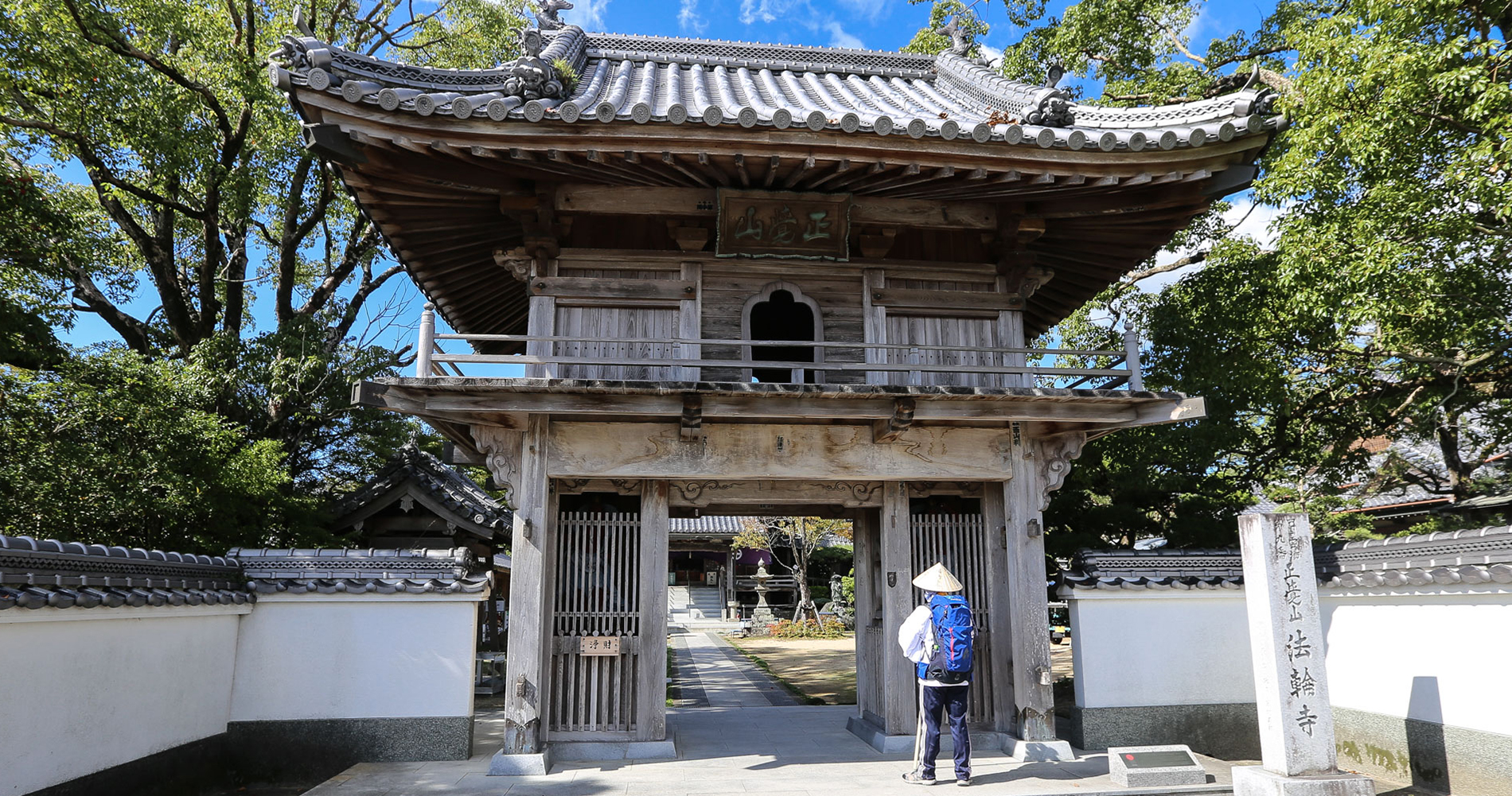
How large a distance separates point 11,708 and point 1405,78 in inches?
579

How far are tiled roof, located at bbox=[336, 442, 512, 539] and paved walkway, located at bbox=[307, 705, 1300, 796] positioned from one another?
16.2 feet

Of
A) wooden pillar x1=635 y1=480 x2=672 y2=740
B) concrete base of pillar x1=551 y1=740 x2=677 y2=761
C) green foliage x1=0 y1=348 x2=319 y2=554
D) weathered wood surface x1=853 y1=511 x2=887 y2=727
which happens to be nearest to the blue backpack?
weathered wood surface x1=853 y1=511 x2=887 y2=727

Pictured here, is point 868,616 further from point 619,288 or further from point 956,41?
point 956,41

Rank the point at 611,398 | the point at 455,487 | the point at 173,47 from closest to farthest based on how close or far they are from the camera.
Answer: the point at 611,398, the point at 455,487, the point at 173,47

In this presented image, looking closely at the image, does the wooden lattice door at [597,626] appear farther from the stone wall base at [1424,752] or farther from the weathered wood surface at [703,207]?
the stone wall base at [1424,752]

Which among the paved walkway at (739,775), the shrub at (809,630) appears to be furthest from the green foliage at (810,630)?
the paved walkway at (739,775)

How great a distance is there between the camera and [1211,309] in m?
13.4

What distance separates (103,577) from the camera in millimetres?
7219

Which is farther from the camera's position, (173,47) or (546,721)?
(173,47)

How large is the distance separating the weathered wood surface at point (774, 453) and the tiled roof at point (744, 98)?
10.5ft

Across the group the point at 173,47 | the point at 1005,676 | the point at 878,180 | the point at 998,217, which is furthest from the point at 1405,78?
the point at 173,47

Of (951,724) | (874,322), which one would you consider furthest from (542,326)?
(951,724)

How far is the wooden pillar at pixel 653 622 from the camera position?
30.2 ft

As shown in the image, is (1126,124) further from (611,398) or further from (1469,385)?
(1469,385)
